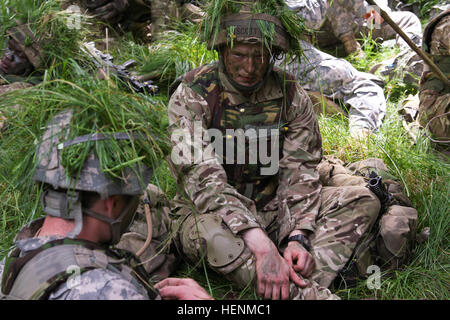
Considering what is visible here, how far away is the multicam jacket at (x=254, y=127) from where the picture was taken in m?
3.45

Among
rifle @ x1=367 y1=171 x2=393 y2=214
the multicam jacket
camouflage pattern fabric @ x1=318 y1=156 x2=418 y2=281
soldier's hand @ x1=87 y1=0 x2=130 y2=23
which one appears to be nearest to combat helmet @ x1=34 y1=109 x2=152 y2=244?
the multicam jacket

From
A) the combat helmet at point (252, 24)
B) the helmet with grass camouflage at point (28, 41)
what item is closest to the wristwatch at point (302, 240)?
the combat helmet at point (252, 24)

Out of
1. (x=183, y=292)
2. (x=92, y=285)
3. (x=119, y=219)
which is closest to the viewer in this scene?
(x=92, y=285)

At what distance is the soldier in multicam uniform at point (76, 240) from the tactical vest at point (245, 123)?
5.05ft

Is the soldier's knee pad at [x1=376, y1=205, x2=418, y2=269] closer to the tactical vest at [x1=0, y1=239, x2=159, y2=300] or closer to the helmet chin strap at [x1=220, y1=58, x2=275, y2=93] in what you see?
the helmet chin strap at [x1=220, y1=58, x2=275, y2=93]

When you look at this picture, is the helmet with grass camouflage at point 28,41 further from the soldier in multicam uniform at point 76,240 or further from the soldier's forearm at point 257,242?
the soldier's forearm at point 257,242

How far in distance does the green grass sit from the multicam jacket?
228 millimetres

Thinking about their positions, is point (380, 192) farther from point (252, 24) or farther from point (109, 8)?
point (109, 8)

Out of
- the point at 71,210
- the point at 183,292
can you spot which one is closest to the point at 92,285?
the point at 71,210

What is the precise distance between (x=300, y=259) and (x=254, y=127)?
40.6 inches

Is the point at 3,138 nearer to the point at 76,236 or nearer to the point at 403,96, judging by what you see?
the point at 76,236

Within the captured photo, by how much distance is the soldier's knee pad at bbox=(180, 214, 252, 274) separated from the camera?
3.13 meters

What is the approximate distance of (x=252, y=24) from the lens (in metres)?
3.40

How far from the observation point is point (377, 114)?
588 cm
